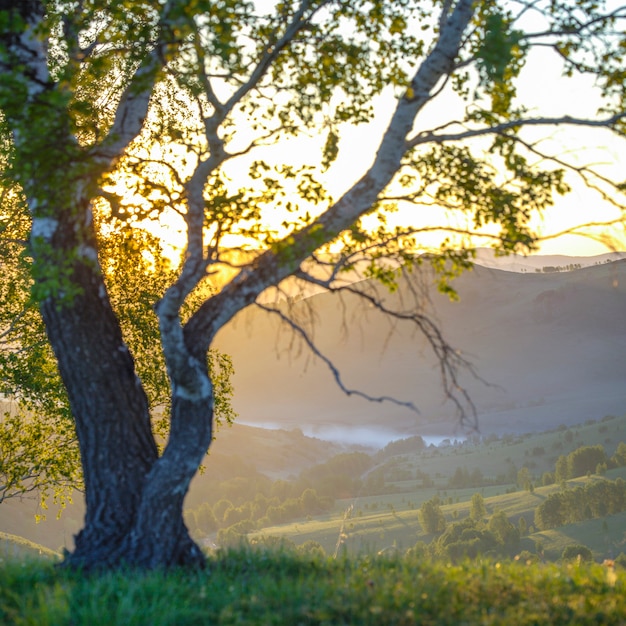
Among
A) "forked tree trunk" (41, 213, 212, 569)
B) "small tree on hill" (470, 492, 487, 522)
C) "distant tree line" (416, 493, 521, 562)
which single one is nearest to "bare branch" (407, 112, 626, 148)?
"forked tree trunk" (41, 213, 212, 569)

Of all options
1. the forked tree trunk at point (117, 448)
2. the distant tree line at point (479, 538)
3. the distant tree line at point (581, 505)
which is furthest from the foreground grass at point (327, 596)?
the distant tree line at point (581, 505)

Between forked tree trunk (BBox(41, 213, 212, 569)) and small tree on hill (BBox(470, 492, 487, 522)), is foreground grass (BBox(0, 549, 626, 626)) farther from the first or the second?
small tree on hill (BBox(470, 492, 487, 522))

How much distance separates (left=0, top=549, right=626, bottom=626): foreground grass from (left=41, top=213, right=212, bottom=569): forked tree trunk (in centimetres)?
65

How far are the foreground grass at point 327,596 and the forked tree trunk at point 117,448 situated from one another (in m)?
0.65

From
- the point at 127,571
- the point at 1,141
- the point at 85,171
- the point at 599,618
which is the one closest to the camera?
the point at 599,618

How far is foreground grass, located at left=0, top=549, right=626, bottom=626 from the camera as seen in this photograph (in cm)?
629

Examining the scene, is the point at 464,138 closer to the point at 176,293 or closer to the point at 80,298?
the point at 176,293

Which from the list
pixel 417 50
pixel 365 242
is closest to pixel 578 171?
pixel 365 242

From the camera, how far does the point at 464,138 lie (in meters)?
9.39

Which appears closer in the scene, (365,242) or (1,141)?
(365,242)

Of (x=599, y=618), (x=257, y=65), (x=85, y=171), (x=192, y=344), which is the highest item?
(x=257, y=65)

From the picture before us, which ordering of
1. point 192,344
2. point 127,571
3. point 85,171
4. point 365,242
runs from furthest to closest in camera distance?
1. point 365,242
2. point 192,344
3. point 85,171
4. point 127,571

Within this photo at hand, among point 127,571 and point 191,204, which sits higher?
point 191,204

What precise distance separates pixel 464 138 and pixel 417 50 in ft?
11.2
